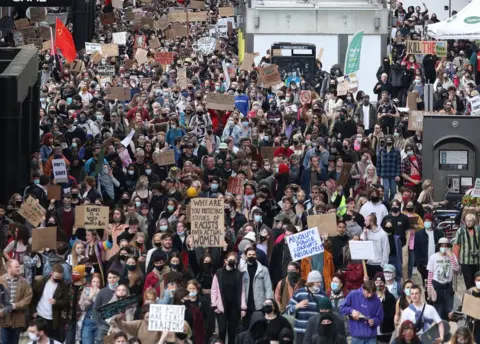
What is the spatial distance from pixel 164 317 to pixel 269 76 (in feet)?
61.2

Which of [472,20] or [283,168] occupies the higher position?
[472,20]

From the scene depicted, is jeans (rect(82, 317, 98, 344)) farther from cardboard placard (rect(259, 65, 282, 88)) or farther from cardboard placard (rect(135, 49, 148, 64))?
cardboard placard (rect(135, 49, 148, 64))

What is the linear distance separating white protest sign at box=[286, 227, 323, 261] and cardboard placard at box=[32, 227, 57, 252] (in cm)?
283

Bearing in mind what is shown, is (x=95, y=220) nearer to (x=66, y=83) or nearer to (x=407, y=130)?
(x=407, y=130)

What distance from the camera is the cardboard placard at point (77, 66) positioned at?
41500mm

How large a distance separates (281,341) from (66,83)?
722 inches

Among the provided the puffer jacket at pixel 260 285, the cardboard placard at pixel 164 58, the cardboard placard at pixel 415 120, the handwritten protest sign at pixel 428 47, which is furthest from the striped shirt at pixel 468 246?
the cardboard placard at pixel 164 58

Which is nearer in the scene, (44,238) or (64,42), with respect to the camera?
(44,238)

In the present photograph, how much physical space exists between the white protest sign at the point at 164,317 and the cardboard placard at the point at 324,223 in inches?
170

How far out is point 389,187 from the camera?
2989 cm

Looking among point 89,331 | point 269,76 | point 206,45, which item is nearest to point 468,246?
point 89,331

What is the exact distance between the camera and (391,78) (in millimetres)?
40312

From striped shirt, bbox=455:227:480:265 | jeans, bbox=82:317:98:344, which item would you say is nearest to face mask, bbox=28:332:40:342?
jeans, bbox=82:317:98:344

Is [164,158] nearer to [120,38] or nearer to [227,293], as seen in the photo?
[227,293]
